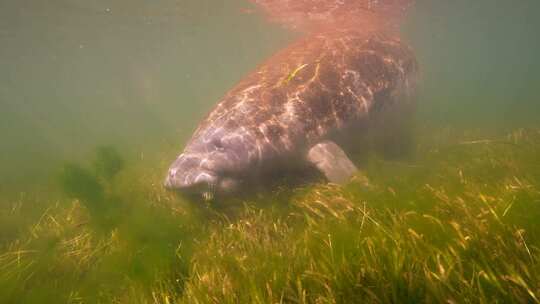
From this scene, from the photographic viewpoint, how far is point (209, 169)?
532 cm

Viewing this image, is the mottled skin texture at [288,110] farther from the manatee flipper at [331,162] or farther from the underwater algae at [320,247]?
the underwater algae at [320,247]

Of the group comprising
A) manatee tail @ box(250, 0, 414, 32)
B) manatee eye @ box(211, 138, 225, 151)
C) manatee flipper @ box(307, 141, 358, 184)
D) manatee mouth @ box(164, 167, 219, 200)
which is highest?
manatee tail @ box(250, 0, 414, 32)

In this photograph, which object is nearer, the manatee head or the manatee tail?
the manatee head

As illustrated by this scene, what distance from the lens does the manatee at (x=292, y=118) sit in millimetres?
5539

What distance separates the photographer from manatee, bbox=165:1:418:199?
5.54 metres

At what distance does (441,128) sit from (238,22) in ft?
78.5

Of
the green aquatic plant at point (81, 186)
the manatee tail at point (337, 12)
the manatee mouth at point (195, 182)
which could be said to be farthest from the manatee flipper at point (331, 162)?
the manatee tail at point (337, 12)

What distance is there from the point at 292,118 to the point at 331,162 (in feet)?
3.77

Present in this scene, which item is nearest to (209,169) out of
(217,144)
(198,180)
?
(198,180)

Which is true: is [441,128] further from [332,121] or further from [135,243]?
[135,243]

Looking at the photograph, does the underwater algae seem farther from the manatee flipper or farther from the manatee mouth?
the manatee mouth

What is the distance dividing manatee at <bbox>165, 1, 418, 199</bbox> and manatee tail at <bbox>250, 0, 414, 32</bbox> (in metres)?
11.5

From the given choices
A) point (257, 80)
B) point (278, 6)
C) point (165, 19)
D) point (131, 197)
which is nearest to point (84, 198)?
point (131, 197)

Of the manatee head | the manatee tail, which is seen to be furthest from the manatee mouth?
the manatee tail
